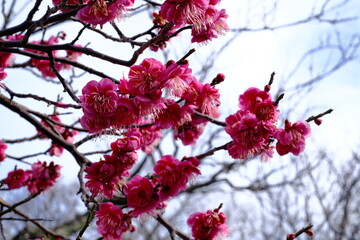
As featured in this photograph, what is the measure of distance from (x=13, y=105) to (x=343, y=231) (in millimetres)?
8043

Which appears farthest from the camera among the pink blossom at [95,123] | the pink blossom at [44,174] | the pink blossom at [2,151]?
the pink blossom at [44,174]

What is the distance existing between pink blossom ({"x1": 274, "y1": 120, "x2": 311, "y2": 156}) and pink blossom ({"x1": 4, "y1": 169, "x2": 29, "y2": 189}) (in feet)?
8.06

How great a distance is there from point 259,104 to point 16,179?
2.49 m

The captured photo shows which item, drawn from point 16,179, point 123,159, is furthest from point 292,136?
point 16,179

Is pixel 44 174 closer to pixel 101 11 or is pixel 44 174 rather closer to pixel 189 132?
pixel 189 132

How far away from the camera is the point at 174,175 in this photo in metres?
1.94

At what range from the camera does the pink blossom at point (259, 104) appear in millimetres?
1869

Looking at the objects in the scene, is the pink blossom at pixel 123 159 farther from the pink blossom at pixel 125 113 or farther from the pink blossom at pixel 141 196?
the pink blossom at pixel 125 113

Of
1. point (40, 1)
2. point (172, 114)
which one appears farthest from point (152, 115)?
point (40, 1)

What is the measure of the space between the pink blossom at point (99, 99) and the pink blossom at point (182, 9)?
1.35 feet

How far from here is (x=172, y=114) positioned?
6.24 ft

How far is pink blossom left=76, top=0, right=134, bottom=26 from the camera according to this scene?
5.99 feet

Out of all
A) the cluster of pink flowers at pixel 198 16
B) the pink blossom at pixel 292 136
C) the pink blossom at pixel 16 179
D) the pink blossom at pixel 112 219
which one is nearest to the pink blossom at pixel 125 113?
the cluster of pink flowers at pixel 198 16

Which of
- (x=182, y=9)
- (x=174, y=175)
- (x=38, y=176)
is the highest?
(x=38, y=176)
